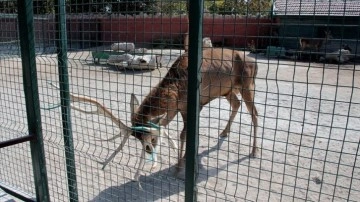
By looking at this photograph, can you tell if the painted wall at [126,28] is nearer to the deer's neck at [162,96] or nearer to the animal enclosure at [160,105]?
the animal enclosure at [160,105]

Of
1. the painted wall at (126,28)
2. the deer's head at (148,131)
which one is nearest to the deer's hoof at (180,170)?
the deer's head at (148,131)

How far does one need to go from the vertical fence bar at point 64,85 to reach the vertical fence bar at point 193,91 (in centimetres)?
143

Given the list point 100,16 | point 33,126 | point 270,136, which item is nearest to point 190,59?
point 100,16

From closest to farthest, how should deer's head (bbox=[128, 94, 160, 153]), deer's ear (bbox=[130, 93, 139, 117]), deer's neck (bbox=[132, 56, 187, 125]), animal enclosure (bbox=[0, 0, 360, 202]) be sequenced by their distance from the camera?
animal enclosure (bbox=[0, 0, 360, 202]), deer's head (bbox=[128, 94, 160, 153]), deer's ear (bbox=[130, 93, 139, 117]), deer's neck (bbox=[132, 56, 187, 125])

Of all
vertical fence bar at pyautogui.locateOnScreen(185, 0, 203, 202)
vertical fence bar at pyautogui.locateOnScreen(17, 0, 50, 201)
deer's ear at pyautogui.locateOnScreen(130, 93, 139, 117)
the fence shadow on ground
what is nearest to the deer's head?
deer's ear at pyautogui.locateOnScreen(130, 93, 139, 117)

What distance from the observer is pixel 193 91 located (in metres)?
2.28

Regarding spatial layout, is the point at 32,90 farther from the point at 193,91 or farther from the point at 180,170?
the point at 180,170

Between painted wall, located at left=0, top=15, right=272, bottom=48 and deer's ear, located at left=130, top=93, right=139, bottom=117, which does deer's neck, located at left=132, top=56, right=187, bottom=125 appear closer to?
deer's ear, located at left=130, top=93, right=139, bottom=117

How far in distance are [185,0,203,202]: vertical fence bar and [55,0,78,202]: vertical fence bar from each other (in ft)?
4.68

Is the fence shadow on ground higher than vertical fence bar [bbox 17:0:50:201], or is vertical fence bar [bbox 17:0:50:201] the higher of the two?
vertical fence bar [bbox 17:0:50:201]

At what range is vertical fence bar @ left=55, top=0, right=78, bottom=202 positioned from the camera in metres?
3.15

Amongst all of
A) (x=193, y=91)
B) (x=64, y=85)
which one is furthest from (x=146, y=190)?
(x=193, y=91)

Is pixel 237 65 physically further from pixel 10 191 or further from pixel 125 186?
pixel 10 191

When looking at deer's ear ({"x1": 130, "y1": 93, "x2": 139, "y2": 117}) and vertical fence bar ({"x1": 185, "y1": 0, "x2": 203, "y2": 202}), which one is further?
deer's ear ({"x1": 130, "y1": 93, "x2": 139, "y2": 117})
